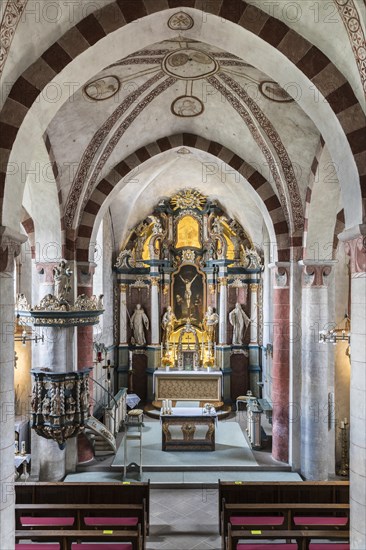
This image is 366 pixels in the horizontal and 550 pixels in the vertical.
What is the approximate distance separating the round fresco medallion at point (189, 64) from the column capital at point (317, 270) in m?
4.31

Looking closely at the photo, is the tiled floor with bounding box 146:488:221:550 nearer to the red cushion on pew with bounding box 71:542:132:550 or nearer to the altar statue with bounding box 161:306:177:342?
the red cushion on pew with bounding box 71:542:132:550

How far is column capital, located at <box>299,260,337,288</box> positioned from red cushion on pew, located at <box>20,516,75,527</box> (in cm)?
641

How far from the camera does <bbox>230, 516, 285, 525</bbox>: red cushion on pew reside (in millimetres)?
7332

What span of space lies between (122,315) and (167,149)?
671 centimetres

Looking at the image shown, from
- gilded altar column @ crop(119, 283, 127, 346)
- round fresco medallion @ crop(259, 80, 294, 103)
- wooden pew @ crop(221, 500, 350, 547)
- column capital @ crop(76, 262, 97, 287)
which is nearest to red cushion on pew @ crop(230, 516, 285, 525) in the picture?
wooden pew @ crop(221, 500, 350, 547)

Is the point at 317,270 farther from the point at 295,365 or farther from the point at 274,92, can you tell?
the point at 274,92

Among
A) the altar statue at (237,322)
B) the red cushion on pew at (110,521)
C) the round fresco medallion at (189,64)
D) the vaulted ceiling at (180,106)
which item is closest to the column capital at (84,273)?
the vaulted ceiling at (180,106)

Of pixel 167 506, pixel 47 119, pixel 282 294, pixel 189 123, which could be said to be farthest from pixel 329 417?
pixel 47 119

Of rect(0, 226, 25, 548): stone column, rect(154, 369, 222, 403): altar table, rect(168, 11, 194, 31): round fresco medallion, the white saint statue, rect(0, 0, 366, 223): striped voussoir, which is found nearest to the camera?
rect(0, 226, 25, 548): stone column

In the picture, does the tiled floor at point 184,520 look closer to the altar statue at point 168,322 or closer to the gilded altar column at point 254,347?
the gilded altar column at point 254,347

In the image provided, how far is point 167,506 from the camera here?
31.0 feet

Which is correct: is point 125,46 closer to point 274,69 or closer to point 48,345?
point 274,69

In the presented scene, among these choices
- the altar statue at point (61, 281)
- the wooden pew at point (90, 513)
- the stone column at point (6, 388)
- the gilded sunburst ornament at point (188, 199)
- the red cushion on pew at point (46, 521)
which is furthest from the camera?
the gilded sunburst ornament at point (188, 199)

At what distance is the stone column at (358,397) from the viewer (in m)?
5.27
